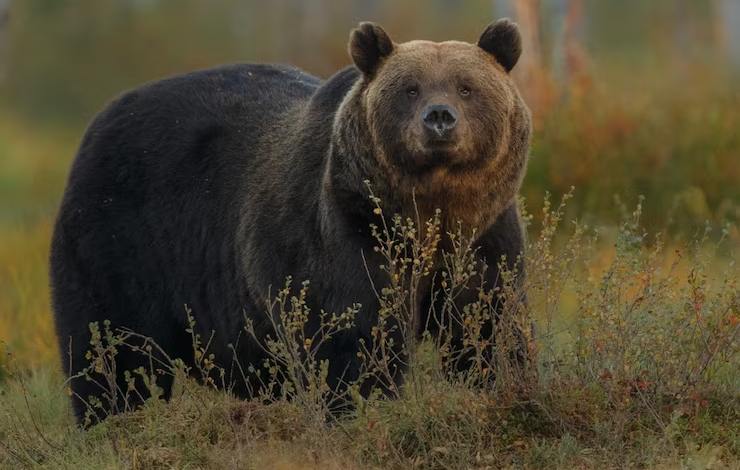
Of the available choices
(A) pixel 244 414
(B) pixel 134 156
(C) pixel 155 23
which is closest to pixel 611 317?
(A) pixel 244 414

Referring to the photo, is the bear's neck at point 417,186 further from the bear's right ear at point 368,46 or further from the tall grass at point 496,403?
the bear's right ear at point 368,46

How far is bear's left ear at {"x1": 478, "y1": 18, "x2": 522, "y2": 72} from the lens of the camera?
6.52 metres

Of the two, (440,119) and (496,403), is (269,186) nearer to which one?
(440,119)

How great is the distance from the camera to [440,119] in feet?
19.6

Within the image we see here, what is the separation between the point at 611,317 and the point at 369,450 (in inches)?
45.1

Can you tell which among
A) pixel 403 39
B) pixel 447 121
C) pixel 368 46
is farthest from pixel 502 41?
pixel 403 39

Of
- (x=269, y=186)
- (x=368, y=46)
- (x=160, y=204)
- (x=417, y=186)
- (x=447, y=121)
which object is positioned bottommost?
(x=160, y=204)

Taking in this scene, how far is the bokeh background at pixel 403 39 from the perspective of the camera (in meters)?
11.0

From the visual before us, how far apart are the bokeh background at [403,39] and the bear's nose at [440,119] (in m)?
1.71

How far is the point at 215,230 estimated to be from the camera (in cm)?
Result: 729

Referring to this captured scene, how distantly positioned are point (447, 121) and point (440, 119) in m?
0.03

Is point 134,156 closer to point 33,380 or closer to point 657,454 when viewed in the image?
point 33,380

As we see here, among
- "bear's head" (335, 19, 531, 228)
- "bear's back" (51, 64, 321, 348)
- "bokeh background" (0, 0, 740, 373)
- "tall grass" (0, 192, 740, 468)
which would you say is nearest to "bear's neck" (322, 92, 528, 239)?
"bear's head" (335, 19, 531, 228)

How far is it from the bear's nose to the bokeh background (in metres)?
1.71
